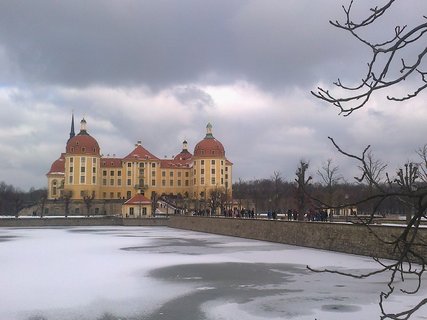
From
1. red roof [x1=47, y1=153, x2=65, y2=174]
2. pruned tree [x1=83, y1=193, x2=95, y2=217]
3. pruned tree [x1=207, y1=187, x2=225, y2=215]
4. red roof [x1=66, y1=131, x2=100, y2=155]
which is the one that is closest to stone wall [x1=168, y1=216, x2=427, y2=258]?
pruned tree [x1=207, y1=187, x2=225, y2=215]

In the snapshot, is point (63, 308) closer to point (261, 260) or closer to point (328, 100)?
point (328, 100)

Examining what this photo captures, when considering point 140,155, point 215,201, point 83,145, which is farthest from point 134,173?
point 215,201

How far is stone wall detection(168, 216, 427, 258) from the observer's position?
64.9 ft

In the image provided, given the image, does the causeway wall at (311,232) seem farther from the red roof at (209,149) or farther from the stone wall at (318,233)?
the red roof at (209,149)

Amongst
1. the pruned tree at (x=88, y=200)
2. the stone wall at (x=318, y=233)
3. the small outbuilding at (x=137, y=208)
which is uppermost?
the pruned tree at (x=88, y=200)

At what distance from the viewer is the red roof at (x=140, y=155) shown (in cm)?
9575

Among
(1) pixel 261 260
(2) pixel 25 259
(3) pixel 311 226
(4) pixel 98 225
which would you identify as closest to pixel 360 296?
(1) pixel 261 260

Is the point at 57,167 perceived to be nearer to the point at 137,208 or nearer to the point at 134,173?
the point at 134,173

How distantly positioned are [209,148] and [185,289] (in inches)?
3186

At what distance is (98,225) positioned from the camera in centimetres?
6041

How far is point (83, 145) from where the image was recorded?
298ft

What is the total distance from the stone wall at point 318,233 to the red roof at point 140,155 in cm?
5619

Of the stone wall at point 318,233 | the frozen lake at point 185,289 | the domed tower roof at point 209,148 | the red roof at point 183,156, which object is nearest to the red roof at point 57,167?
the red roof at point 183,156

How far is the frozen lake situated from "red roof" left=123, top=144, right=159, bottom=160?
7613cm
